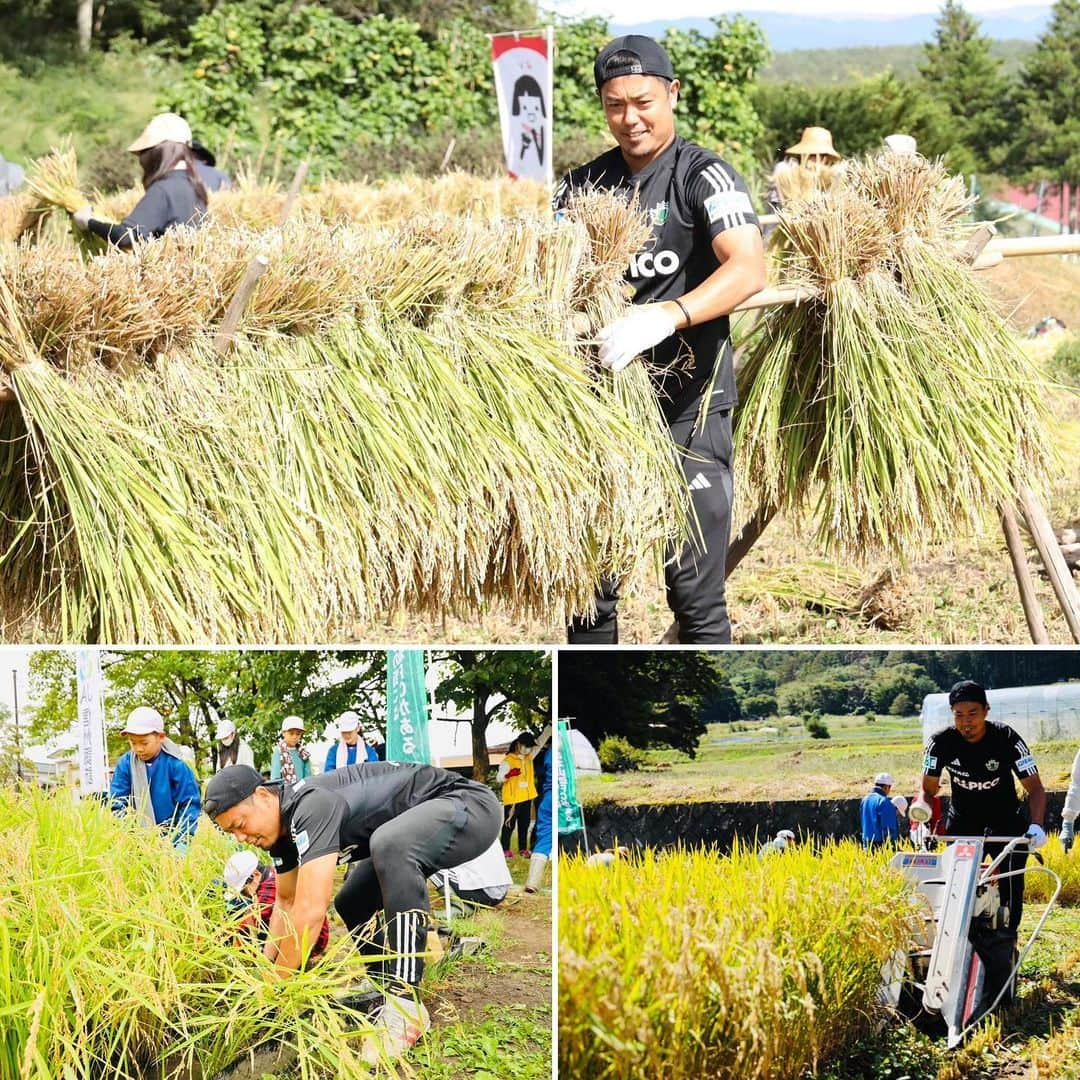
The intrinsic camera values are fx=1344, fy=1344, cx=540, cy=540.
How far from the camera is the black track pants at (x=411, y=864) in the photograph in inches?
77.5

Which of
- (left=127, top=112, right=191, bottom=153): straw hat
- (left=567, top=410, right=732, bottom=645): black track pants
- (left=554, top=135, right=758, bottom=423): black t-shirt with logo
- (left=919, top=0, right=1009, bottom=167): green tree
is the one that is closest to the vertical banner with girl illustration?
(left=127, top=112, right=191, bottom=153): straw hat

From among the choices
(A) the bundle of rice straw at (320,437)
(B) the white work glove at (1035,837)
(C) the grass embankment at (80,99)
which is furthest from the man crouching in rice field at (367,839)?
(C) the grass embankment at (80,99)

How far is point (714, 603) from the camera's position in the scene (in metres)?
3.07

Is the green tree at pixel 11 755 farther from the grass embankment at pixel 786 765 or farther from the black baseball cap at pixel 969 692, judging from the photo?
the black baseball cap at pixel 969 692

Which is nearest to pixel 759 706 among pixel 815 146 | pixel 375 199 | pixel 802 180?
pixel 802 180

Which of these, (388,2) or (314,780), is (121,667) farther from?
(388,2)

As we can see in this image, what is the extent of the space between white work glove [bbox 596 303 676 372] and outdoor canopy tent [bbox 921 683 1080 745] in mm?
949

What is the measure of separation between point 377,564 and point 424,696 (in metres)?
0.59

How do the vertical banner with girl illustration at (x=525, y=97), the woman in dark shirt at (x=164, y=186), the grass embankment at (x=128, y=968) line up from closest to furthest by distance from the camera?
1. the grass embankment at (x=128, y=968)
2. the woman in dark shirt at (x=164, y=186)
3. the vertical banner with girl illustration at (x=525, y=97)

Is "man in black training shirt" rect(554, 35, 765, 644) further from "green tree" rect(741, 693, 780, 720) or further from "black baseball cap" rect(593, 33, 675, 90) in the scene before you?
"green tree" rect(741, 693, 780, 720)

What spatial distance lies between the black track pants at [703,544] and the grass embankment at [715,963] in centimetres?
100

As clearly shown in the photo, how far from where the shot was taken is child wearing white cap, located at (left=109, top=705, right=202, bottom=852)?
6.46 ft

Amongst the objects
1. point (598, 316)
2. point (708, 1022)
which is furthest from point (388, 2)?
point (708, 1022)

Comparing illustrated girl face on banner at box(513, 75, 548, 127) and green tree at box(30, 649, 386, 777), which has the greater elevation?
illustrated girl face on banner at box(513, 75, 548, 127)
